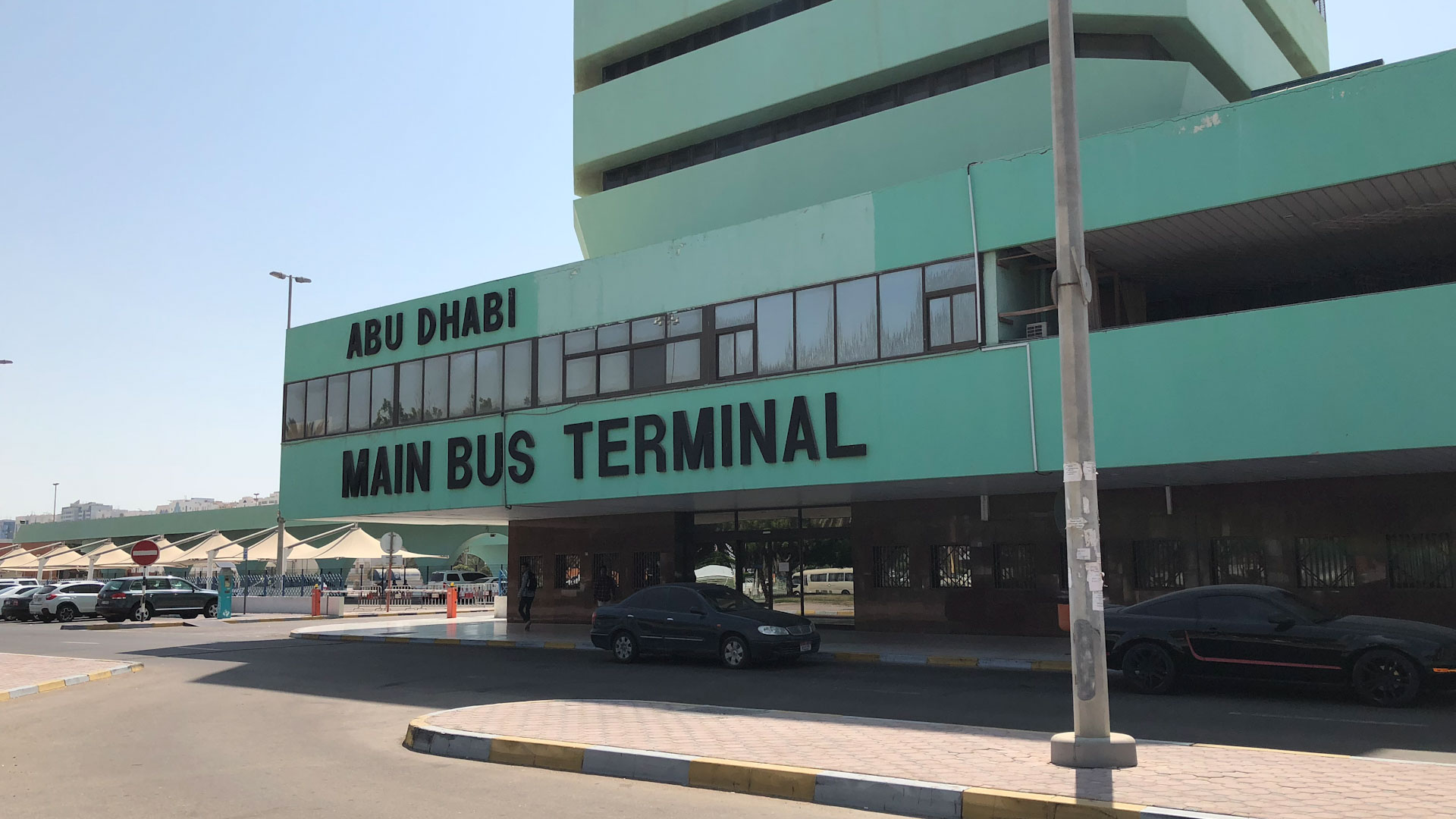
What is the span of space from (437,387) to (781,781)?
2075cm

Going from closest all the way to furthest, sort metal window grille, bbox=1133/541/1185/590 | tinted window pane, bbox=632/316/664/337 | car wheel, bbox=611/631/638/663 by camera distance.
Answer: car wheel, bbox=611/631/638/663 → metal window grille, bbox=1133/541/1185/590 → tinted window pane, bbox=632/316/664/337

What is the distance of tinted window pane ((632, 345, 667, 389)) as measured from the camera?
23.2 meters

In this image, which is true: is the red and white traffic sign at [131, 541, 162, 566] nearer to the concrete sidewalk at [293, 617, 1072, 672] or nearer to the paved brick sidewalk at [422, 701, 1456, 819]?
the concrete sidewalk at [293, 617, 1072, 672]

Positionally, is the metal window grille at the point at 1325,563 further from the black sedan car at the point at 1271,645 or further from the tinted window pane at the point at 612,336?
the tinted window pane at the point at 612,336

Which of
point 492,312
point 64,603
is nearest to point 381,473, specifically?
point 492,312

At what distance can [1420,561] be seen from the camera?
18625mm

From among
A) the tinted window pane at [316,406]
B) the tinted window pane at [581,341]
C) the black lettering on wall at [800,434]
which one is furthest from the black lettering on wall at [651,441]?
the tinted window pane at [316,406]

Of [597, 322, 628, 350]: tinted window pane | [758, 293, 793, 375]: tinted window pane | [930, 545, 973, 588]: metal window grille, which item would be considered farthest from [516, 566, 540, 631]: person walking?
[758, 293, 793, 375]: tinted window pane

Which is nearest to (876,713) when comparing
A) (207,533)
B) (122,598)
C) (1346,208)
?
(1346,208)

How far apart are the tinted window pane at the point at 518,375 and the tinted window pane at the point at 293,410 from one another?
814 centimetres

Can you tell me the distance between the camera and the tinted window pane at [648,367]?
912 inches

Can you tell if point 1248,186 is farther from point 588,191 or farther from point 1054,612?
point 588,191

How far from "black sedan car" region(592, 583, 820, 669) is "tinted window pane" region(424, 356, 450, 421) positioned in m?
8.84

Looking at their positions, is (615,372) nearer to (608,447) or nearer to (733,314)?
(608,447)
